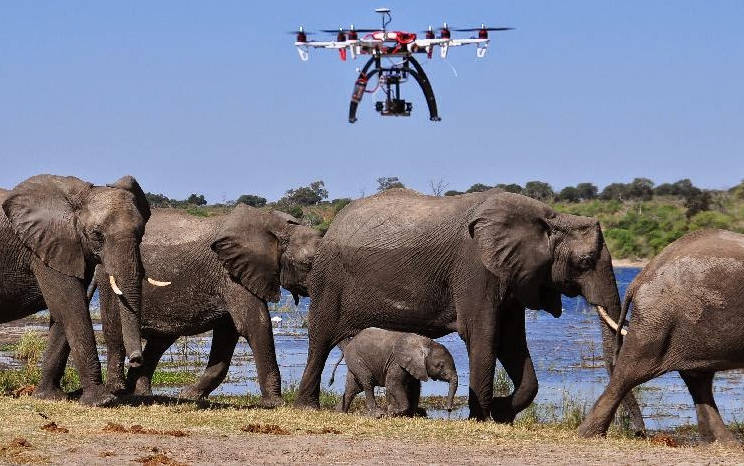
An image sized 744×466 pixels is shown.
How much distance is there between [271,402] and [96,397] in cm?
205

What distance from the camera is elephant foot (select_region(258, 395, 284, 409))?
1574 centimetres

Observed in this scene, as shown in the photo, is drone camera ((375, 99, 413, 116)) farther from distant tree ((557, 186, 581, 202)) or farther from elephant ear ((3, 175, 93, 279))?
distant tree ((557, 186, 581, 202))

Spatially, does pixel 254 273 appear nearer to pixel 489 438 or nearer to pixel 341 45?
pixel 489 438

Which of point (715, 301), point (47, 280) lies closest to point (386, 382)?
point (47, 280)

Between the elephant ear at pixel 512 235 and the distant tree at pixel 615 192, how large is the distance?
8746 cm

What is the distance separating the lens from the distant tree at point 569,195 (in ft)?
361

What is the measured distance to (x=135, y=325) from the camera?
14375 millimetres

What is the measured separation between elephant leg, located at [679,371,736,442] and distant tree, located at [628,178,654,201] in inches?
3556

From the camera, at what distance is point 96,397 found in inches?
575

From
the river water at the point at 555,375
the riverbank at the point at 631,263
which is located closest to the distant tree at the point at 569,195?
the riverbank at the point at 631,263

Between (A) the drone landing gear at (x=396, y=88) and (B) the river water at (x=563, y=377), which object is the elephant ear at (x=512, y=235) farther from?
(A) the drone landing gear at (x=396, y=88)

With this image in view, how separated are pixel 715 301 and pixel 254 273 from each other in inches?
→ 221

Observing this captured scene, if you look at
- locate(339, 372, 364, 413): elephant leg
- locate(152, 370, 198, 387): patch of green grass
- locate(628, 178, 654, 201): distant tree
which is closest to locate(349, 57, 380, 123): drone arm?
locate(152, 370, 198, 387): patch of green grass

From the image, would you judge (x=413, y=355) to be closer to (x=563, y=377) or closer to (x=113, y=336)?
(x=113, y=336)
